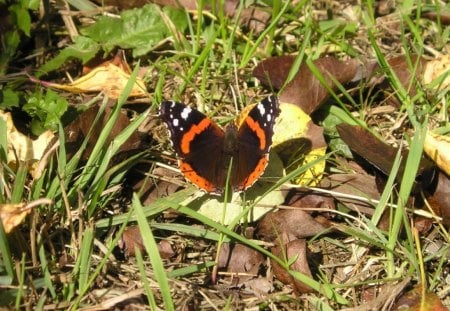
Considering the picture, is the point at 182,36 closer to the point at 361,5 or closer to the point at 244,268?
the point at 361,5

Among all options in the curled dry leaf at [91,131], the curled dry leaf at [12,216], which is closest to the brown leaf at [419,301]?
the curled dry leaf at [91,131]

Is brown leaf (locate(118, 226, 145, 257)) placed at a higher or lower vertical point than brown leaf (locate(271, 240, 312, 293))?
higher

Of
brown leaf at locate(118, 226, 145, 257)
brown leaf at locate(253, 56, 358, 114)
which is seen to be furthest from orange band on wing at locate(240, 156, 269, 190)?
brown leaf at locate(253, 56, 358, 114)

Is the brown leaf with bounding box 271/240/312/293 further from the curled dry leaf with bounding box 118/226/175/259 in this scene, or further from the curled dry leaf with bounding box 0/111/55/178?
the curled dry leaf with bounding box 0/111/55/178

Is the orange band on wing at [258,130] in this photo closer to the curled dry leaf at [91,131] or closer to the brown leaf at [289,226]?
the brown leaf at [289,226]

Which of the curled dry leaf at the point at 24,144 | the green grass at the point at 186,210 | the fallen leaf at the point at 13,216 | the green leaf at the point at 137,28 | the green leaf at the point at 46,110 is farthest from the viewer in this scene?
the green leaf at the point at 137,28

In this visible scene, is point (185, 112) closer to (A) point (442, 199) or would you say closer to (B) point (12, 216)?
(B) point (12, 216)

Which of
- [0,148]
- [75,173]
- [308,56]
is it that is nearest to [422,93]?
[308,56]
